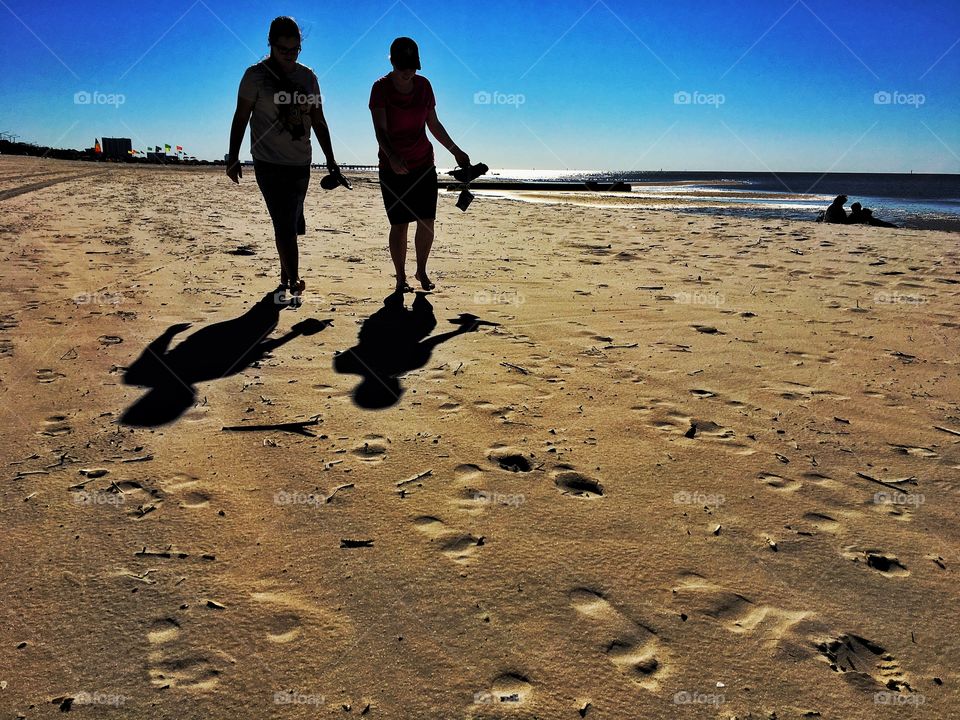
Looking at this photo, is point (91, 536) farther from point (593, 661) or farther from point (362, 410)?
point (593, 661)

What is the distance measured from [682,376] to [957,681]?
1.86m

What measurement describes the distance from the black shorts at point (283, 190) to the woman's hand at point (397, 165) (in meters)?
0.62

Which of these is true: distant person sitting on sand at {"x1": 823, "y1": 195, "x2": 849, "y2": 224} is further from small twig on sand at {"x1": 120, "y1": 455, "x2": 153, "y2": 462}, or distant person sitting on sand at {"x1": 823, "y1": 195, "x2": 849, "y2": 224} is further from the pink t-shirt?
small twig on sand at {"x1": 120, "y1": 455, "x2": 153, "y2": 462}

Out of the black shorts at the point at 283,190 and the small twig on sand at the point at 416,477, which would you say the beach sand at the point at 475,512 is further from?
the black shorts at the point at 283,190

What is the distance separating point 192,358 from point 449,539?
2080 mm

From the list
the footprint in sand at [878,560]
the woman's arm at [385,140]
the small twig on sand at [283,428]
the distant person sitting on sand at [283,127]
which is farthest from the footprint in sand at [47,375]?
the footprint in sand at [878,560]

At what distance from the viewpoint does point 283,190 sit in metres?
4.31

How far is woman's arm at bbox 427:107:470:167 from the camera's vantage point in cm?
468

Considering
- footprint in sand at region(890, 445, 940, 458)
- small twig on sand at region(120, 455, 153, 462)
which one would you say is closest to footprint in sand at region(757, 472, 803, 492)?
footprint in sand at region(890, 445, 940, 458)

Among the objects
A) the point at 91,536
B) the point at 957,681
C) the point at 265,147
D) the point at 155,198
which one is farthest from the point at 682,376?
the point at 155,198

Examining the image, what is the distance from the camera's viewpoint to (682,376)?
3053 millimetres

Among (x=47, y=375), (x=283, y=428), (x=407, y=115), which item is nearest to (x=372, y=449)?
(x=283, y=428)

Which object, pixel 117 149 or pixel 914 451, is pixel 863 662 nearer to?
pixel 914 451

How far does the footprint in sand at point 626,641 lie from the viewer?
1308mm
